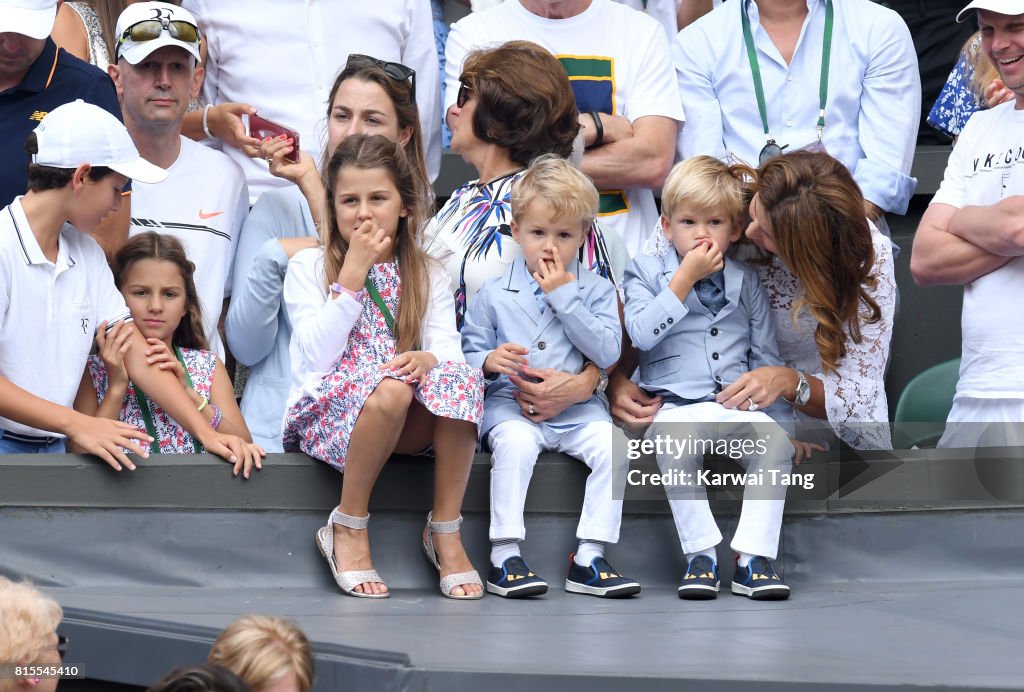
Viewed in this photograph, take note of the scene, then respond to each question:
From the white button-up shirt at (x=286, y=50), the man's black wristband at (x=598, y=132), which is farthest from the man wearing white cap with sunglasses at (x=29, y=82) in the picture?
the man's black wristband at (x=598, y=132)

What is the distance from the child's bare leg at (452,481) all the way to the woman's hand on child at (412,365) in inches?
6.0

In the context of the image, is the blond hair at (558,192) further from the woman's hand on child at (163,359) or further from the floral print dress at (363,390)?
the woman's hand on child at (163,359)

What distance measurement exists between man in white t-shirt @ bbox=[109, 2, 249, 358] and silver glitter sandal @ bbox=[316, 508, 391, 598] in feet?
3.34

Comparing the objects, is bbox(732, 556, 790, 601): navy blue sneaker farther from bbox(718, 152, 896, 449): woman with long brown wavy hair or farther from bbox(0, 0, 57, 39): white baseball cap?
bbox(0, 0, 57, 39): white baseball cap

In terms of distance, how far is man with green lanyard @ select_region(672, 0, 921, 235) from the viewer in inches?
218

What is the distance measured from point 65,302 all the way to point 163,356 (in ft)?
1.11

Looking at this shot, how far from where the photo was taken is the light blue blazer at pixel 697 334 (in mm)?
4539

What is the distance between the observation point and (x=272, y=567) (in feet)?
14.1

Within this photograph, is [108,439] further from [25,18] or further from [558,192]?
[558,192]

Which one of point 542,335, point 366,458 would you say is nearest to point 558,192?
point 542,335

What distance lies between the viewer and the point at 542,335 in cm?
448

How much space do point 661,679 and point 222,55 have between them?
3.40 meters

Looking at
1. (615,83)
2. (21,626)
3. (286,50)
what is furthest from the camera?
→ (286,50)

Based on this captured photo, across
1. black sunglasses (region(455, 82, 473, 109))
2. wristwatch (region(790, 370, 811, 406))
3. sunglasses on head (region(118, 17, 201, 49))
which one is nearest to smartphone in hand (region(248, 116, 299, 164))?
sunglasses on head (region(118, 17, 201, 49))
